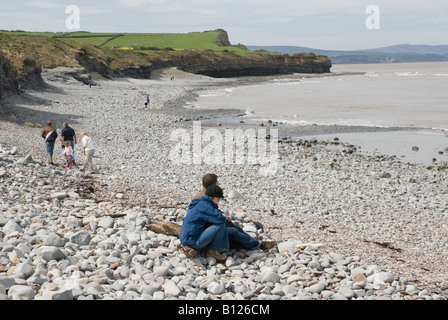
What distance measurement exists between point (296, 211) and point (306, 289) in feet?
23.1

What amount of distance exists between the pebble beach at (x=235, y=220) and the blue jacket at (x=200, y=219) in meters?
0.46

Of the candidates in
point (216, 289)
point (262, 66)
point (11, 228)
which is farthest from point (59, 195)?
point (262, 66)

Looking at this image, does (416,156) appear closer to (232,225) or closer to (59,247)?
(232,225)

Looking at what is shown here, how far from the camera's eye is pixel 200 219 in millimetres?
8703

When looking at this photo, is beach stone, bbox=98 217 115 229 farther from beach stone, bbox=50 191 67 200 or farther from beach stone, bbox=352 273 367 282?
beach stone, bbox=352 273 367 282

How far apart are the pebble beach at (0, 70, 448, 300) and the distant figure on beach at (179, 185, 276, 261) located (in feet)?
0.88

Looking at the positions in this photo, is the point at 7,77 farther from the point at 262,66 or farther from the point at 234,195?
the point at 262,66

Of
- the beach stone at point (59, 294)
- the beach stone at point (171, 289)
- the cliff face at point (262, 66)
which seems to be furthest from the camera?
the cliff face at point (262, 66)

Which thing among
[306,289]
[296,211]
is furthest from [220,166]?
[306,289]

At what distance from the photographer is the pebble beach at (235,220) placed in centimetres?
760

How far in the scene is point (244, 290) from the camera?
7570mm

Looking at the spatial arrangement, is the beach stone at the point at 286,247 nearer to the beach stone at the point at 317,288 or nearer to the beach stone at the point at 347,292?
the beach stone at the point at 317,288

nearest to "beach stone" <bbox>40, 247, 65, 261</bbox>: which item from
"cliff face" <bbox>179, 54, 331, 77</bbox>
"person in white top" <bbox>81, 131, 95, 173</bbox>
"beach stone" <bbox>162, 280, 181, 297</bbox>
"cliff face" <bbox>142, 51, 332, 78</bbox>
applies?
"beach stone" <bbox>162, 280, 181, 297</bbox>

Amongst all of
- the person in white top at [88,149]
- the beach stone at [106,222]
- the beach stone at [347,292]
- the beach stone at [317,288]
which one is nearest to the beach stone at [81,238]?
the beach stone at [106,222]
